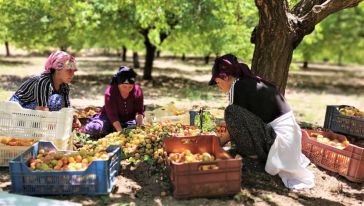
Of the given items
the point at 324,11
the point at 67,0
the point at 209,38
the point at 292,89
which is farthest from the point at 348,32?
the point at 324,11

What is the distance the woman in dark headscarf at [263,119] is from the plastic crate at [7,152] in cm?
261

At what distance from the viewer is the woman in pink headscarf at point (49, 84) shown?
5.73 m

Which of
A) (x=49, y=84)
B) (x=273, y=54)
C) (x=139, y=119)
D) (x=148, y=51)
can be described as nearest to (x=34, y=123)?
(x=49, y=84)

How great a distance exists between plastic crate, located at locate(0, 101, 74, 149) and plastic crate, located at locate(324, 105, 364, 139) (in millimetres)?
4995

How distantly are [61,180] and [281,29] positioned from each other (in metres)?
3.90

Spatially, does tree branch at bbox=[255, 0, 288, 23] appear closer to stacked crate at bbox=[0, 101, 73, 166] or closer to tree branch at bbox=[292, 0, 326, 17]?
tree branch at bbox=[292, 0, 326, 17]

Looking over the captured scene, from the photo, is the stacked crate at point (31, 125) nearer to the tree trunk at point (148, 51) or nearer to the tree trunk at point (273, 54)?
the tree trunk at point (273, 54)

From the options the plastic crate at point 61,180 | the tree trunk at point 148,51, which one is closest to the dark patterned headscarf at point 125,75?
the plastic crate at point 61,180

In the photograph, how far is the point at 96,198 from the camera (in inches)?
180

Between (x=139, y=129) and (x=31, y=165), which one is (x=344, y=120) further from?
(x=31, y=165)

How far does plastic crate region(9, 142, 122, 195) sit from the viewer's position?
450cm

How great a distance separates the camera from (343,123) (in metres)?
7.80

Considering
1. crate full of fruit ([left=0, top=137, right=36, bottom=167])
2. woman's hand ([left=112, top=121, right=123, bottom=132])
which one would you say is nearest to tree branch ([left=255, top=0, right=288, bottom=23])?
woman's hand ([left=112, top=121, right=123, bottom=132])

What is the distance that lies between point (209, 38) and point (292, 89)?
5.26m
